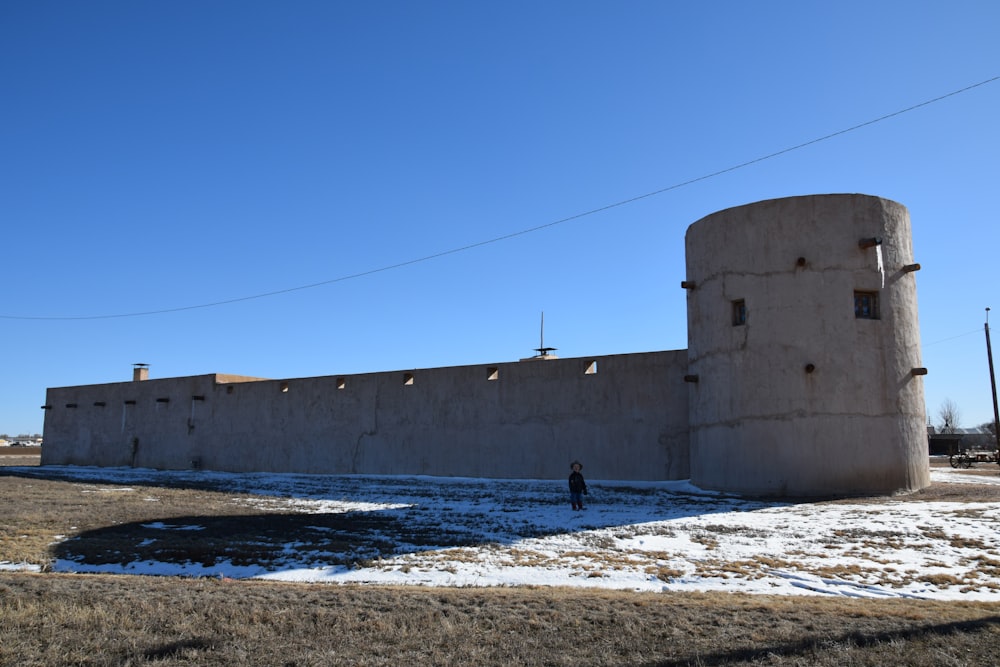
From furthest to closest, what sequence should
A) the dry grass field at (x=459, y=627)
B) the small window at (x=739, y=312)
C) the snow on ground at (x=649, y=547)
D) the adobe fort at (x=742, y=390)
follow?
the small window at (x=739, y=312) < the adobe fort at (x=742, y=390) < the snow on ground at (x=649, y=547) < the dry grass field at (x=459, y=627)

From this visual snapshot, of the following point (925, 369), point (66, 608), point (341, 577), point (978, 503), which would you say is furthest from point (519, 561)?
point (925, 369)

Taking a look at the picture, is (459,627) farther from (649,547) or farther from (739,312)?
(739,312)

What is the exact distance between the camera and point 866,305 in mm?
18547

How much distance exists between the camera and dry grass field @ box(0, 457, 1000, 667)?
592 cm

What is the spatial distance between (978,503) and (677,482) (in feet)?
25.0

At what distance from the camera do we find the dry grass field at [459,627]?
233 inches

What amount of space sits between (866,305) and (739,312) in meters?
2.94

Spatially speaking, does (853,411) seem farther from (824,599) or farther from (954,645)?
(954,645)

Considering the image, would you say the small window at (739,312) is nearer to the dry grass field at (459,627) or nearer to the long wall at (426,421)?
the long wall at (426,421)

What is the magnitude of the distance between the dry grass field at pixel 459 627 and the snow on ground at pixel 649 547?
1.06 metres

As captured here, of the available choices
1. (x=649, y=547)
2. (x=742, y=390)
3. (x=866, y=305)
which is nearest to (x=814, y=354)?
(x=742, y=390)

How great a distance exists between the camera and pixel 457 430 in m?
25.9

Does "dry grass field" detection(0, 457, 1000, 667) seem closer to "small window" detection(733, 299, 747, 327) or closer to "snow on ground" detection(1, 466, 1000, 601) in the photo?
"snow on ground" detection(1, 466, 1000, 601)

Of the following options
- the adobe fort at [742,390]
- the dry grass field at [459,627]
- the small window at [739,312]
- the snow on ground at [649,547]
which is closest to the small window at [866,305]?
the adobe fort at [742,390]
